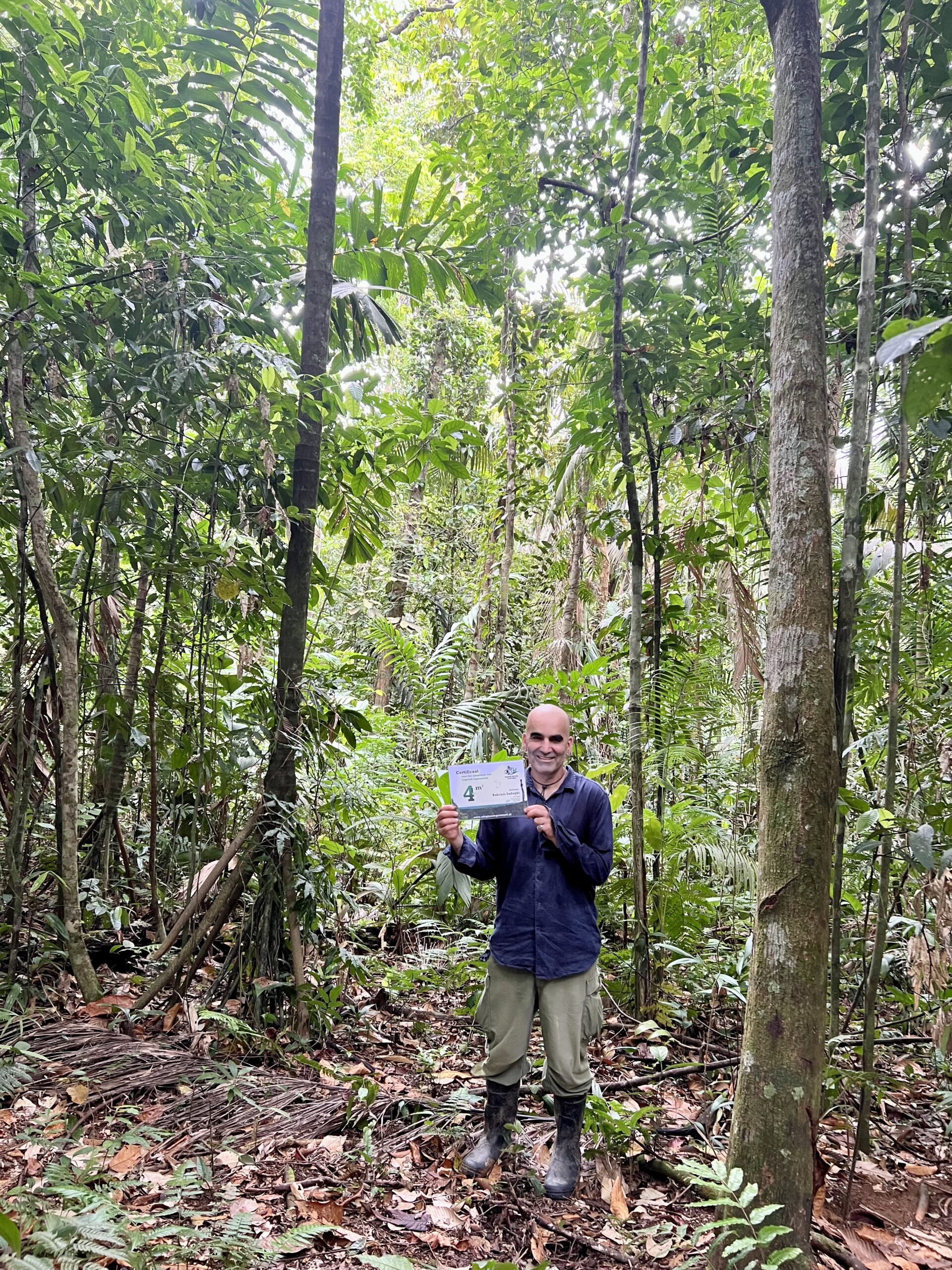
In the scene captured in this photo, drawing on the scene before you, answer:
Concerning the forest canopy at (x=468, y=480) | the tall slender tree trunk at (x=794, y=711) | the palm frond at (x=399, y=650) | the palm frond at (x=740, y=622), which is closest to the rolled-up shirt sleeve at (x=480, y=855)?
the forest canopy at (x=468, y=480)

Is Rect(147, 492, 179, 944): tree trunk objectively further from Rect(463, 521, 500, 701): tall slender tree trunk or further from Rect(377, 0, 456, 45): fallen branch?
Rect(377, 0, 456, 45): fallen branch

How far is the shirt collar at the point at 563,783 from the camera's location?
3150mm

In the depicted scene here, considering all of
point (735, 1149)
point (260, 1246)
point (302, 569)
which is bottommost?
point (260, 1246)

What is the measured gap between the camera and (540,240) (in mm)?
4762

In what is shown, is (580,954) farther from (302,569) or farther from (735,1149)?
(302,569)

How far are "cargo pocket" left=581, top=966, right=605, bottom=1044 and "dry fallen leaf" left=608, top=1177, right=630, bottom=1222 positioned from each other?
476 millimetres

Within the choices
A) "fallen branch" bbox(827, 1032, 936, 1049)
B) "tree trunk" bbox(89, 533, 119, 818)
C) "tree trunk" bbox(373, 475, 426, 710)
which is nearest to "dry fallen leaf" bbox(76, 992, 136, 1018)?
"tree trunk" bbox(89, 533, 119, 818)

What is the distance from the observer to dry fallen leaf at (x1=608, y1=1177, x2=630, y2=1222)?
272 centimetres

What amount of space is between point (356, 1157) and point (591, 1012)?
3.28 feet

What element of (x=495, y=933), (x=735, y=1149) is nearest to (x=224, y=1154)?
(x=495, y=933)

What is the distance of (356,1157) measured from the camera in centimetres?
285

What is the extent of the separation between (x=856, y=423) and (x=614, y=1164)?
2827 mm

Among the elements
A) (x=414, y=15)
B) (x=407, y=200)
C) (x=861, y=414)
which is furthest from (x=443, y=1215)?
(x=414, y=15)

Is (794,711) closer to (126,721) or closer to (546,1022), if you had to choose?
(546,1022)
